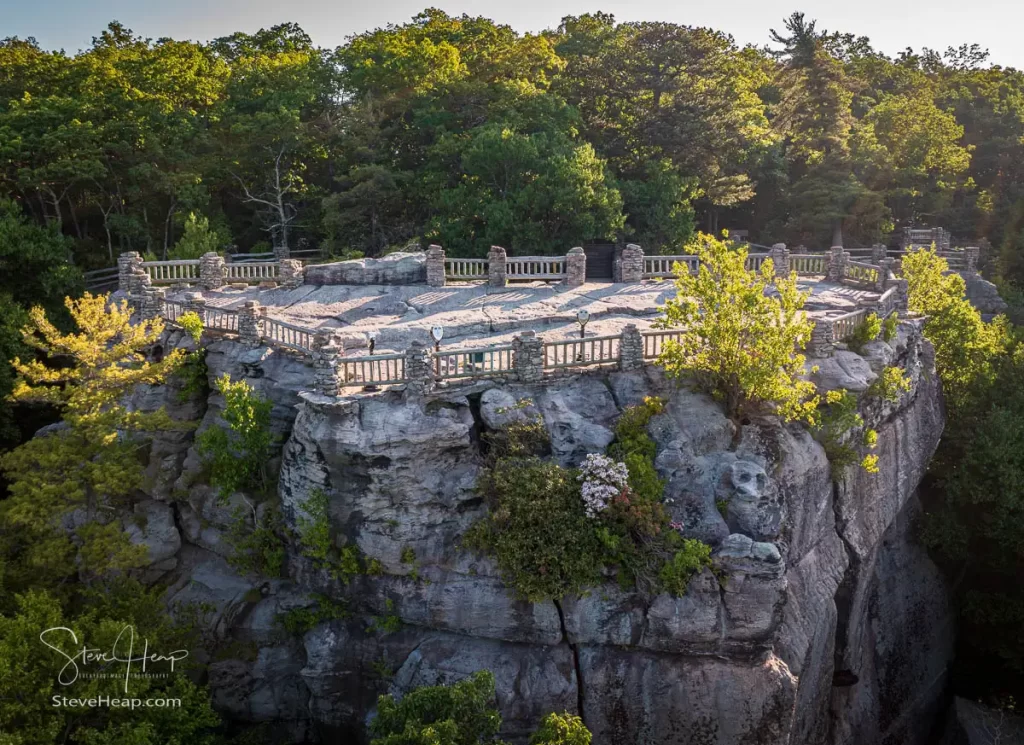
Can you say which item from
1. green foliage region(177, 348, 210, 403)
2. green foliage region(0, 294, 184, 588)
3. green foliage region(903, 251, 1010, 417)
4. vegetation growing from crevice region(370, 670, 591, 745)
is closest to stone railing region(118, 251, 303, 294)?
green foliage region(177, 348, 210, 403)

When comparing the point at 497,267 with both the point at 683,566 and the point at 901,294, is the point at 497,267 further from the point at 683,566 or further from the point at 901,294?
the point at 683,566

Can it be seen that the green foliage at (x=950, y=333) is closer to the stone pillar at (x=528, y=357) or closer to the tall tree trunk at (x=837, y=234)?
the stone pillar at (x=528, y=357)

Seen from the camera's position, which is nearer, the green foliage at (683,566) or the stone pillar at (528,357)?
the green foliage at (683,566)

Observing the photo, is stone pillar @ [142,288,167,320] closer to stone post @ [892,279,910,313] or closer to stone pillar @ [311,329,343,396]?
stone pillar @ [311,329,343,396]

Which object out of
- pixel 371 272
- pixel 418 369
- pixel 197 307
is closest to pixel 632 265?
pixel 371 272

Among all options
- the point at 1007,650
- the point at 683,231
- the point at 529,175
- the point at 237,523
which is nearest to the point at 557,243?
the point at 529,175

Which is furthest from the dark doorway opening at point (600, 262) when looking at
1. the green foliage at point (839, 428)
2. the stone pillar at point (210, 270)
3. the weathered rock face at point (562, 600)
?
the stone pillar at point (210, 270)
